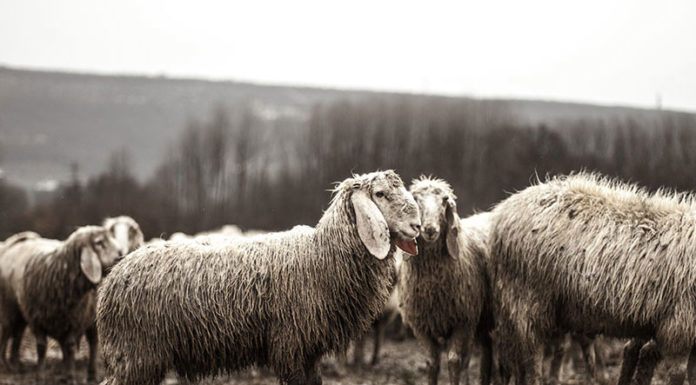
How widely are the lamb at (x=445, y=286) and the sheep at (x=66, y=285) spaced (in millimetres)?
4464

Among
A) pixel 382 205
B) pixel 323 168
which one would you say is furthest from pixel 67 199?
pixel 382 205

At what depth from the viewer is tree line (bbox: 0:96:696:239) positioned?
1762 cm

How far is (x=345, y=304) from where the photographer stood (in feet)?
20.9

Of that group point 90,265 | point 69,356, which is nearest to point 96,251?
point 90,265

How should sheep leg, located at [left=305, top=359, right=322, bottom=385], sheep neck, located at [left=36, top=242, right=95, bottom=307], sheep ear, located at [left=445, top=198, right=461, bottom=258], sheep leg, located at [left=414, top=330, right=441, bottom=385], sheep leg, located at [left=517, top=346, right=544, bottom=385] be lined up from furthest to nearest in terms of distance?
sheep neck, located at [left=36, top=242, right=95, bottom=307]
sheep leg, located at [left=414, top=330, right=441, bottom=385]
sheep ear, located at [left=445, top=198, right=461, bottom=258]
sheep leg, located at [left=517, top=346, right=544, bottom=385]
sheep leg, located at [left=305, top=359, right=322, bottom=385]

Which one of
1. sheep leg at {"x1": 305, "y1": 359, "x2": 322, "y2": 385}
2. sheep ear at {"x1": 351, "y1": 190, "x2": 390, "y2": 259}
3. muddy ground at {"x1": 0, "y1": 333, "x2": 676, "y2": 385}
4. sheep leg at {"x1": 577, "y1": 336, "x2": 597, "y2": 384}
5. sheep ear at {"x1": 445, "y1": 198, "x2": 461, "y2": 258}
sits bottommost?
muddy ground at {"x1": 0, "y1": 333, "x2": 676, "y2": 385}

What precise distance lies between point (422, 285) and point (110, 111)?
28.0 metres

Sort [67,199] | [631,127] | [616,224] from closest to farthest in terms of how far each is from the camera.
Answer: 1. [616,224]
2. [631,127]
3. [67,199]

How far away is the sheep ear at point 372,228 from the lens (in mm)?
6145

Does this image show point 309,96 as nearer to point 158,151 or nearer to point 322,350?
point 158,151

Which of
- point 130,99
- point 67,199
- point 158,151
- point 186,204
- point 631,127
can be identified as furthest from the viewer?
point 130,99

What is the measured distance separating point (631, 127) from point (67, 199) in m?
19.4

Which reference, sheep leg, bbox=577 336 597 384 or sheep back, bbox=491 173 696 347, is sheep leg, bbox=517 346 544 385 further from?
sheep leg, bbox=577 336 597 384

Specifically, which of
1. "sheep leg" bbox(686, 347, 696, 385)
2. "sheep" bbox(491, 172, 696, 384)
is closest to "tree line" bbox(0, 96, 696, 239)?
"sheep" bbox(491, 172, 696, 384)
